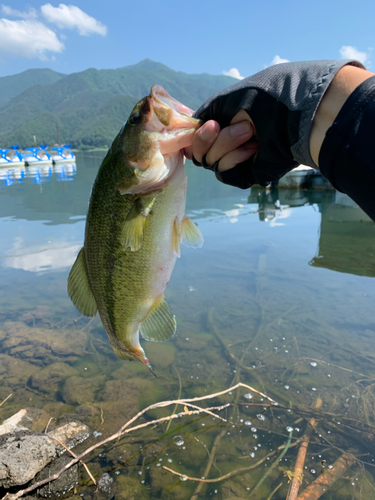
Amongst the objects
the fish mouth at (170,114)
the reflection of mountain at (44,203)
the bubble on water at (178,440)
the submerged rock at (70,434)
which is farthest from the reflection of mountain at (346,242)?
the reflection of mountain at (44,203)

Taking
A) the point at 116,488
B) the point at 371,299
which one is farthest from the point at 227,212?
the point at 116,488

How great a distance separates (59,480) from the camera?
3.36 m

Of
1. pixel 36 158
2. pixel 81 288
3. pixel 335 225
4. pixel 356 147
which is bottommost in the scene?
pixel 335 225

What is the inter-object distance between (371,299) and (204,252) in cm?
509

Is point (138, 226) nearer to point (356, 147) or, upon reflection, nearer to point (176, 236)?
point (176, 236)

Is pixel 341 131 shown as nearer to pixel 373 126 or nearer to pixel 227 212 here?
pixel 373 126

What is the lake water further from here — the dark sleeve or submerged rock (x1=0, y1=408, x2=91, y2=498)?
the dark sleeve

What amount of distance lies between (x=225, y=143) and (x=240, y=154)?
0.53ft

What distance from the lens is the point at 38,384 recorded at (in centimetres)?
518

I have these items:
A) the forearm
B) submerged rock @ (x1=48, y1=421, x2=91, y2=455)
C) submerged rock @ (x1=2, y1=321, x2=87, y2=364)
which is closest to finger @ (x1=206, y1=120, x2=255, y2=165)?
Answer: the forearm

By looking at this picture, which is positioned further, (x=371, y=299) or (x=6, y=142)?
(x=6, y=142)

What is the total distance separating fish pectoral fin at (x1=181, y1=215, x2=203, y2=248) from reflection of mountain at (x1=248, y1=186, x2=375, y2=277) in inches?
318

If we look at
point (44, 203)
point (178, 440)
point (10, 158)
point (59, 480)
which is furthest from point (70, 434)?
point (10, 158)

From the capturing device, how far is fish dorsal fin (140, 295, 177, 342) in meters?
2.57
